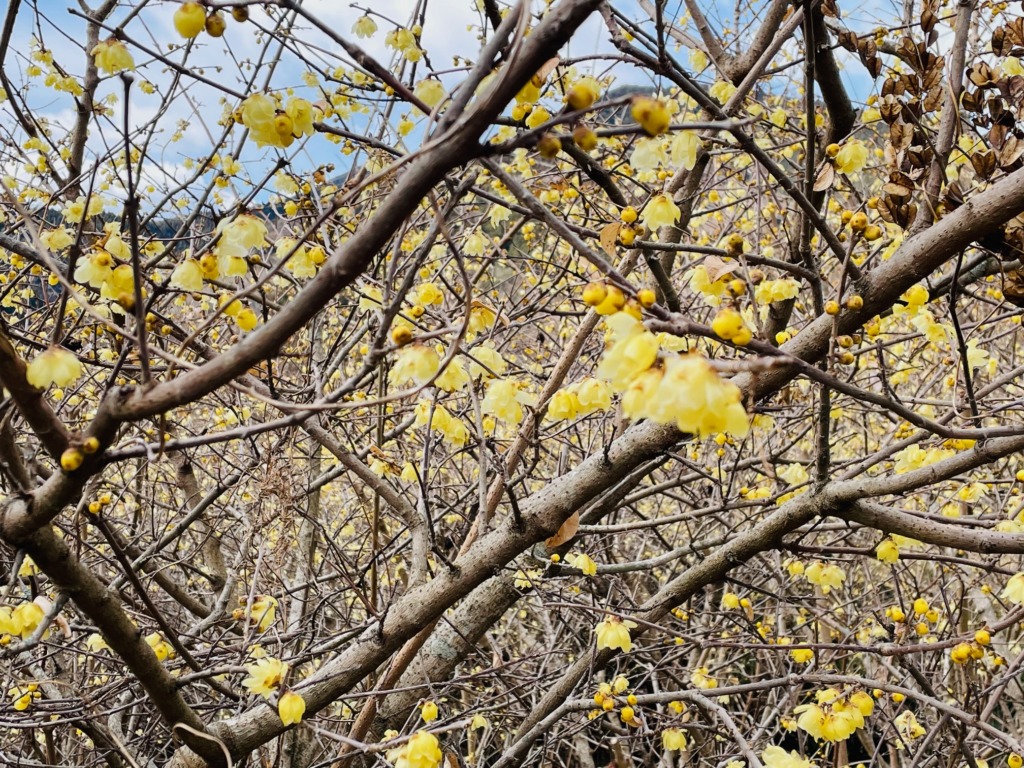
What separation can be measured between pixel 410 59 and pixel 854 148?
144cm

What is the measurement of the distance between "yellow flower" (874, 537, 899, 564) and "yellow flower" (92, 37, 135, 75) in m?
2.77

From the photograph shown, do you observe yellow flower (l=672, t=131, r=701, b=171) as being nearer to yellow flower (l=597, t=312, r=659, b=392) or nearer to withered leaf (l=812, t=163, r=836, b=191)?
withered leaf (l=812, t=163, r=836, b=191)

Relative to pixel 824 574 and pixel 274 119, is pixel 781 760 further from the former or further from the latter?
pixel 274 119

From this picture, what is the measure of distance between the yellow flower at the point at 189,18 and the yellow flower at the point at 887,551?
101 inches

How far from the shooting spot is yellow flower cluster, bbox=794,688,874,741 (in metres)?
2.03

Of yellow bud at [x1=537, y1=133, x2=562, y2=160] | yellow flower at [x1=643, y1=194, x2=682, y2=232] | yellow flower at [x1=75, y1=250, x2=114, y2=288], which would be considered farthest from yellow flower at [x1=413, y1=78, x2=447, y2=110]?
yellow bud at [x1=537, y1=133, x2=562, y2=160]

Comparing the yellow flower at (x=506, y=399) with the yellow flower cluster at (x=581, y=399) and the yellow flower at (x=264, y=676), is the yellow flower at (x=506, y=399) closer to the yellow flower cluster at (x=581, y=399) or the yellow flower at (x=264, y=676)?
the yellow flower cluster at (x=581, y=399)

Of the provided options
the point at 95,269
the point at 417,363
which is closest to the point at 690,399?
the point at 417,363

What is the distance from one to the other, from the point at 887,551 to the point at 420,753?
5.75ft

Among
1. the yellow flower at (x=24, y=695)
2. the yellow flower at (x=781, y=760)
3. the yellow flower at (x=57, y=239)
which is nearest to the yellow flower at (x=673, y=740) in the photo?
the yellow flower at (x=781, y=760)

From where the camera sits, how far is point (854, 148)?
2043mm

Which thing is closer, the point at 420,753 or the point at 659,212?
the point at 420,753

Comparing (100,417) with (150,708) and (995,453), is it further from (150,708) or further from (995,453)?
(150,708)

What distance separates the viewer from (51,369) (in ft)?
4.66
